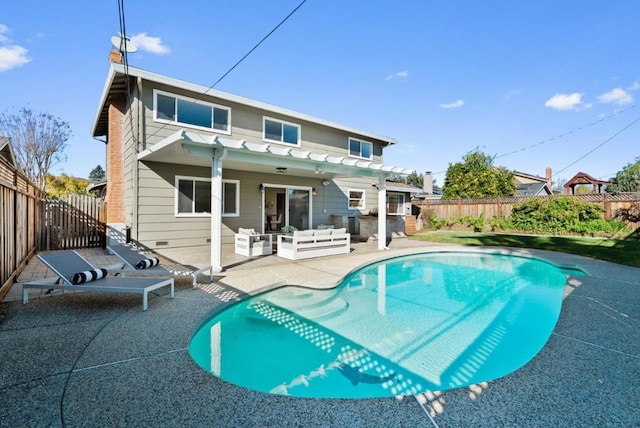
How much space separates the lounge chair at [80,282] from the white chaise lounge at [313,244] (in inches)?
164

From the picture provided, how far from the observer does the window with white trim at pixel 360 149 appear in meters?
15.2

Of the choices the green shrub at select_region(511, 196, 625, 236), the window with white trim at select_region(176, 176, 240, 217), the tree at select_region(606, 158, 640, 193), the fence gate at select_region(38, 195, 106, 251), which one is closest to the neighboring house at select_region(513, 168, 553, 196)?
the tree at select_region(606, 158, 640, 193)

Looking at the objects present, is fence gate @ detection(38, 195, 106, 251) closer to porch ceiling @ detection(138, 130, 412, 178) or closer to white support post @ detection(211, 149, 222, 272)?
porch ceiling @ detection(138, 130, 412, 178)

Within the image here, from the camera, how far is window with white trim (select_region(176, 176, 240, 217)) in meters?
9.76

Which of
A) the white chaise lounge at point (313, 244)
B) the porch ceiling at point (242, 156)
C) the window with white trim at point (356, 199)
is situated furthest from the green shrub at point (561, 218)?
the white chaise lounge at point (313, 244)

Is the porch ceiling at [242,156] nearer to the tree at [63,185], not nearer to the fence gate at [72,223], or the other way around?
the fence gate at [72,223]

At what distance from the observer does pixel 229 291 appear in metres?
5.35

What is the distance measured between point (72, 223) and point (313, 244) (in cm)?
831

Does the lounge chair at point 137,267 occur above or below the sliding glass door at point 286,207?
below

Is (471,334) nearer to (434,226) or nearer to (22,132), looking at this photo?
(434,226)

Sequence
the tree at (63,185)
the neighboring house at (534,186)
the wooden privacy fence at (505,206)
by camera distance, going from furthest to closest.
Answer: the neighboring house at (534,186) < the tree at (63,185) < the wooden privacy fence at (505,206)

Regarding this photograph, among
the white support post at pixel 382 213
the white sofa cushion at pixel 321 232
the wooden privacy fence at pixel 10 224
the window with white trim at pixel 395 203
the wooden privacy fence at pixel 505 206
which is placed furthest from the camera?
the window with white trim at pixel 395 203

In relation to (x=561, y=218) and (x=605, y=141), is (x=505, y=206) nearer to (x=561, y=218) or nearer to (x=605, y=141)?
(x=561, y=218)

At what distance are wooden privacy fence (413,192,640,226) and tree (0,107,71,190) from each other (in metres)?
25.3
